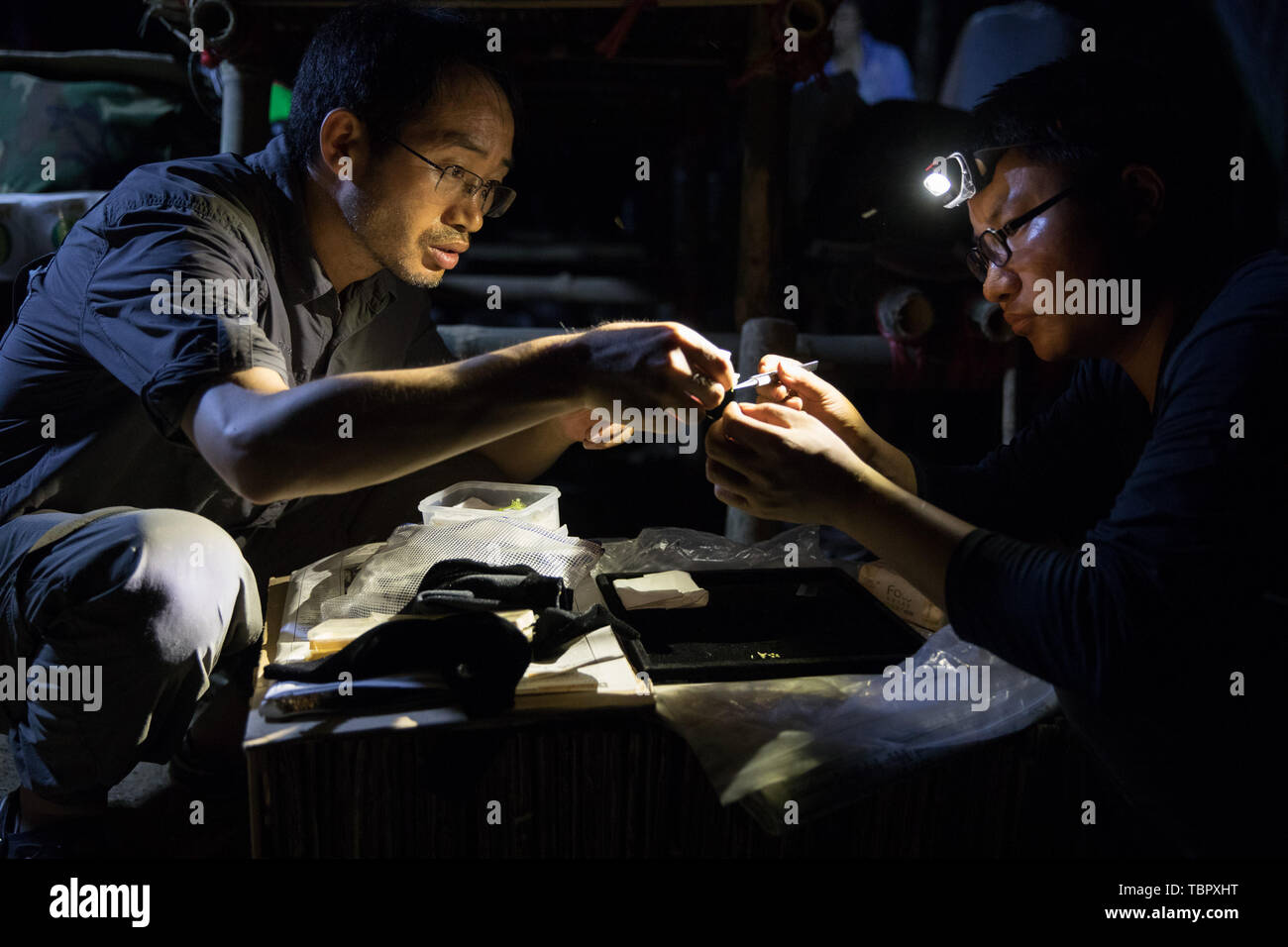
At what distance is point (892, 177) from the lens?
5.23m

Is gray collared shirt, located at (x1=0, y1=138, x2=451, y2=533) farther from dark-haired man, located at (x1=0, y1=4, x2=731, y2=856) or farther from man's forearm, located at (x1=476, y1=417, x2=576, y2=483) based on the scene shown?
man's forearm, located at (x1=476, y1=417, x2=576, y2=483)

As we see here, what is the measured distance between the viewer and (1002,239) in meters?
2.32

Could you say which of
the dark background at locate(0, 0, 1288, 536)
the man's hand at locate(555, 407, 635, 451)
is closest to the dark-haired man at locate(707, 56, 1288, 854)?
the man's hand at locate(555, 407, 635, 451)

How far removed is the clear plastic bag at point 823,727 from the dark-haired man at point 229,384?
0.74 meters

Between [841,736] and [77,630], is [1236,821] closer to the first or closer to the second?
[841,736]

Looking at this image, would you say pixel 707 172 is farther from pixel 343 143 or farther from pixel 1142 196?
pixel 1142 196

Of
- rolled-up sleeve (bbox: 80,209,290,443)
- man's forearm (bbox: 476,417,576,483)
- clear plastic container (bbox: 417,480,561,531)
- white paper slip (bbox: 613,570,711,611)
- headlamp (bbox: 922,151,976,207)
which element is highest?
headlamp (bbox: 922,151,976,207)

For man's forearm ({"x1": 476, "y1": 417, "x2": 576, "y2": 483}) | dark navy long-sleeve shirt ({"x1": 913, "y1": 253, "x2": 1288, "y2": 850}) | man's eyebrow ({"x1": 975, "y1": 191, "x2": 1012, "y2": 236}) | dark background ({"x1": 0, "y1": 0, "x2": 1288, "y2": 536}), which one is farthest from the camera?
dark background ({"x1": 0, "y1": 0, "x2": 1288, "y2": 536})

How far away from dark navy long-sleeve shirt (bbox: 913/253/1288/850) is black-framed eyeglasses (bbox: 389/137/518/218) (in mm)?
1889

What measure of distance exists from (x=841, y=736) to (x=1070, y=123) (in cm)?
160

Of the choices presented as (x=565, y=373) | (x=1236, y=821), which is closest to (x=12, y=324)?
(x=565, y=373)

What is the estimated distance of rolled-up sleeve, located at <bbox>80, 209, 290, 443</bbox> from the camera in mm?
2014

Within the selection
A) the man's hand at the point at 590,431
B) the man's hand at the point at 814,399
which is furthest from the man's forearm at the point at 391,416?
the man's hand at the point at 814,399

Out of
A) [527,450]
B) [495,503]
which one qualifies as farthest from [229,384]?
[527,450]
